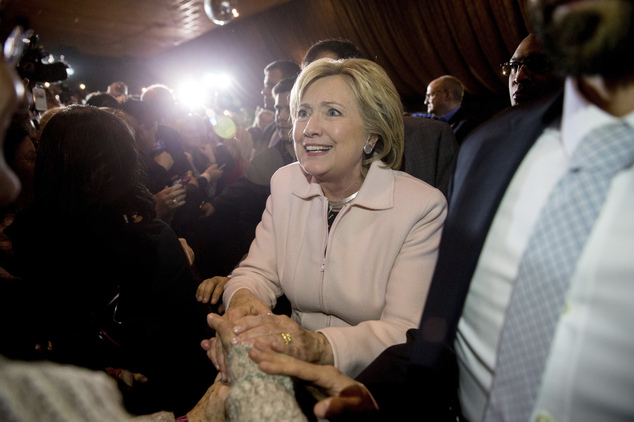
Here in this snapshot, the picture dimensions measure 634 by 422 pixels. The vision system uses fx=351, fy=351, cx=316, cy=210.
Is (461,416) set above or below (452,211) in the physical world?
below

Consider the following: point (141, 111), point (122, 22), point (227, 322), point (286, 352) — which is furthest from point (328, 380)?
point (122, 22)

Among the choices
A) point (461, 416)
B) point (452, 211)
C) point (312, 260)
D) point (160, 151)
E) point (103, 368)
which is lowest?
point (461, 416)

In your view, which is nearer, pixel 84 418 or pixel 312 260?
pixel 84 418

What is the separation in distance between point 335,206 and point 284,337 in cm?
74

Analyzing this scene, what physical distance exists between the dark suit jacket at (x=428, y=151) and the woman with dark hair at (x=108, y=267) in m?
1.42

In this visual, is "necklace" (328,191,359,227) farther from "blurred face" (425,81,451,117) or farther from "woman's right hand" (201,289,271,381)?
"blurred face" (425,81,451,117)

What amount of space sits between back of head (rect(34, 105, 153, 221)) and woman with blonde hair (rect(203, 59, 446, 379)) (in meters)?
0.70

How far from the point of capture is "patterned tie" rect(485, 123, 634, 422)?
0.78 meters

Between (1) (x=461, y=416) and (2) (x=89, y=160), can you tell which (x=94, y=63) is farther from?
(1) (x=461, y=416)

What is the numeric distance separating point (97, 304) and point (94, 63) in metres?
14.0

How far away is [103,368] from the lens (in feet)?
5.34

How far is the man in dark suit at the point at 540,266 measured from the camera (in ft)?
2.52

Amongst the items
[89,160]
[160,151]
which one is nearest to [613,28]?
[89,160]

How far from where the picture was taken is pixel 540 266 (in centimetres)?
84
